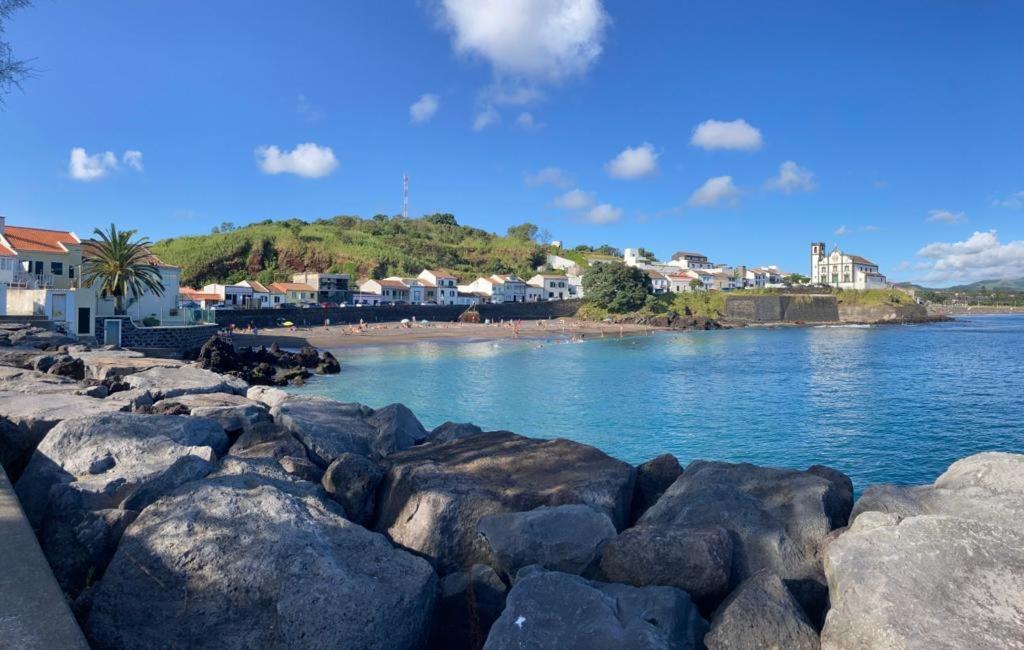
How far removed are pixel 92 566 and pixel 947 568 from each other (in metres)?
7.13

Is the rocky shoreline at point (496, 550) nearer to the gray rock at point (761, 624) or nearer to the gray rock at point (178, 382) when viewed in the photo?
the gray rock at point (761, 624)

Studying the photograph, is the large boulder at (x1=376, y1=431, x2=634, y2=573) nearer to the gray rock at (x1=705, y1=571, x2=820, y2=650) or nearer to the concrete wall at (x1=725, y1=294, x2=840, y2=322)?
the gray rock at (x1=705, y1=571, x2=820, y2=650)

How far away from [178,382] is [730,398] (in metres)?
22.8

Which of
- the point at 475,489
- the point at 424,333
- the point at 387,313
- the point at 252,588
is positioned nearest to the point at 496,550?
the point at 475,489

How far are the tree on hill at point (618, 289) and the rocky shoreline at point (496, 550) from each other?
86813 mm

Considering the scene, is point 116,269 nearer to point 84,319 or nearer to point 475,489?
point 84,319

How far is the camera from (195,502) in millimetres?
5371

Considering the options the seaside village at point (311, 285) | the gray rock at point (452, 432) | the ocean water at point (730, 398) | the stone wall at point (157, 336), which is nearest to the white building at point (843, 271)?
the seaside village at point (311, 285)

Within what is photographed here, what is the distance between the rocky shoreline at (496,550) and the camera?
4547 millimetres

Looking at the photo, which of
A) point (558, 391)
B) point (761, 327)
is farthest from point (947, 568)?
point (761, 327)

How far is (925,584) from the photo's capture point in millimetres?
4512

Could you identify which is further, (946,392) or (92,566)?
(946,392)

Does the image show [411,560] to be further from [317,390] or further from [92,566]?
[317,390]

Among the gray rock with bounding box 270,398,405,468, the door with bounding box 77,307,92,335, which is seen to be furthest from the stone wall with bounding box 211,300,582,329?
the gray rock with bounding box 270,398,405,468
